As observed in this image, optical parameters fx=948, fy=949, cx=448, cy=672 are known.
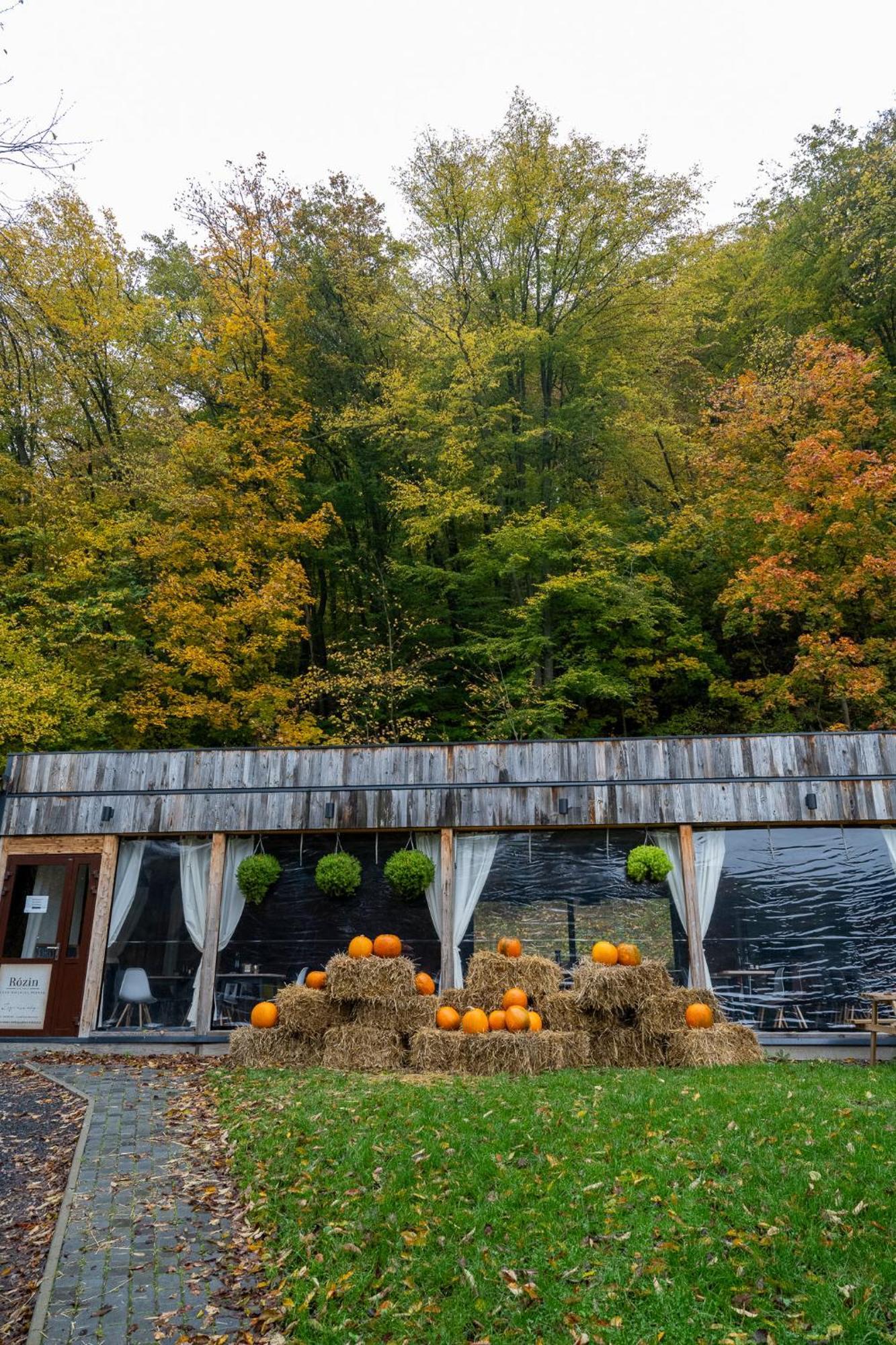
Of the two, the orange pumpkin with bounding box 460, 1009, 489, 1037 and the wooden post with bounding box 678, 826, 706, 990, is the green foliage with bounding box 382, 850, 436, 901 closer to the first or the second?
the orange pumpkin with bounding box 460, 1009, 489, 1037

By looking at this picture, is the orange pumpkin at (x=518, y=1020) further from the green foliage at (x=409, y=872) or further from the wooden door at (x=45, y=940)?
the wooden door at (x=45, y=940)

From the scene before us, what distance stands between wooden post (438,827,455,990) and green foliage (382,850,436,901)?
0.60 ft

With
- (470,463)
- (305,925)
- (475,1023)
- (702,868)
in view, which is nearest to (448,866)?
(305,925)

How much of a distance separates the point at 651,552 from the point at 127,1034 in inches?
524

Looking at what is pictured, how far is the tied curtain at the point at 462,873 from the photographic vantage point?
38.1 feet

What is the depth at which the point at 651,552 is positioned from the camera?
19562 millimetres

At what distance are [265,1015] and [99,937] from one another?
2.96m

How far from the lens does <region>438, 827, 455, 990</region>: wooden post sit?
11383 millimetres

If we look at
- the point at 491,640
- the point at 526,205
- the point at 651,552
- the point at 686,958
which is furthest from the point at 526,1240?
the point at 526,205

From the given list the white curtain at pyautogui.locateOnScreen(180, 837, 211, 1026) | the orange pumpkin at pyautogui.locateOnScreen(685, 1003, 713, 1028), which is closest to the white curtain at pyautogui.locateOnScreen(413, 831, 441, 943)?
the white curtain at pyautogui.locateOnScreen(180, 837, 211, 1026)

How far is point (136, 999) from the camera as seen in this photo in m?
11.8

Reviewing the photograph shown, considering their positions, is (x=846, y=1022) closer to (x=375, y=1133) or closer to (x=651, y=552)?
(x=375, y=1133)

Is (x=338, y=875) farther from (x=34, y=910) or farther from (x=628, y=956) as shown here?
(x=34, y=910)

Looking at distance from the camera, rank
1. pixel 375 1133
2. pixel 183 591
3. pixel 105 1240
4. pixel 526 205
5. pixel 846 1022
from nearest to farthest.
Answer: pixel 105 1240, pixel 375 1133, pixel 846 1022, pixel 183 591, pixel 526 205
